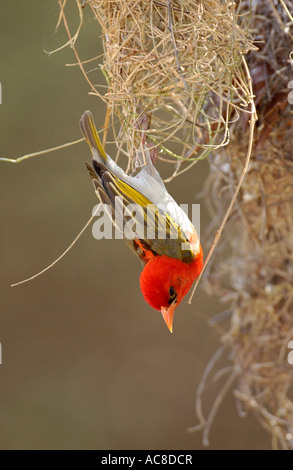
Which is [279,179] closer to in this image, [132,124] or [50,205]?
[132,124]

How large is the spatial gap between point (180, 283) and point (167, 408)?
6.05 ft

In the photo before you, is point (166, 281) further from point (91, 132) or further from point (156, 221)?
point (91, 132)

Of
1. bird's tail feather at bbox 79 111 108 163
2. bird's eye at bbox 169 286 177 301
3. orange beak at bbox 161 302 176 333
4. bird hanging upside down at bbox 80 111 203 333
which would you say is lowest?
orange beak at bbox 161 302 176 333

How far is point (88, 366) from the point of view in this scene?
316 cm

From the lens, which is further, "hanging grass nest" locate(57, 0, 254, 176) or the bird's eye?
the bird's eye

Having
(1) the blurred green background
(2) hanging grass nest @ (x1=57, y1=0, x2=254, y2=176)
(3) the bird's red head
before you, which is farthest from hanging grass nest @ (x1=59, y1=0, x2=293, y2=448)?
(1) the blurred green background

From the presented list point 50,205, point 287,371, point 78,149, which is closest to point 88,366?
point 50,205

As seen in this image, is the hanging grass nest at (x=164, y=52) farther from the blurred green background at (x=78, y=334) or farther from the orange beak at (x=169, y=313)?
the blurred green background at (x=78, y=334)

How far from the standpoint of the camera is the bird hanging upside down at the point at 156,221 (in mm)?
1418

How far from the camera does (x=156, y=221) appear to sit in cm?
144

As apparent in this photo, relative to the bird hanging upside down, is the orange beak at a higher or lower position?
lower

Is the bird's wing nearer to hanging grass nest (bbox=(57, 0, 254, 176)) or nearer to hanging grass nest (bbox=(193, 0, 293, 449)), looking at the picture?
hanging grass nest (bbox=(57, 0, 254, 176))

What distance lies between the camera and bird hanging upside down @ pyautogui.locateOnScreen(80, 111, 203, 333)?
142 cm

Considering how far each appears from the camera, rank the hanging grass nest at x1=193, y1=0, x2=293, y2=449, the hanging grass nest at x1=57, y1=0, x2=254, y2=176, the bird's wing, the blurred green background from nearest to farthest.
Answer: the hanging grass nest at x1=57, y1=0, x2=254, y2=176
the bird's wing
the hanging grass nest at x1=193, y1=0, x2=293, y2=449
the blurred green background
